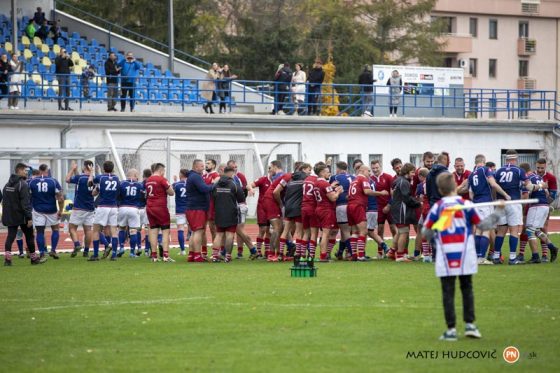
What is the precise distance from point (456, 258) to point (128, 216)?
1365 cm

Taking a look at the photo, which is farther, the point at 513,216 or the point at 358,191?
the point at 358,191

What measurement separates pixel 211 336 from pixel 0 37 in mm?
30929

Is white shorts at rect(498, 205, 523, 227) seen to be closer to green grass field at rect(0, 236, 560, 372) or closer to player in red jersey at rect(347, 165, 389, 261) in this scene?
green grass field at rect(0, 236, 560, 372)

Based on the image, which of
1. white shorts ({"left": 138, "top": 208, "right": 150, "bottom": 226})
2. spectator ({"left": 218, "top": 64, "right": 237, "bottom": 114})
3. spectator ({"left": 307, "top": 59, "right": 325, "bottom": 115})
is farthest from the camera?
spectator ({"left": 307, "top": 59, "right": 325, "bottom": 115})

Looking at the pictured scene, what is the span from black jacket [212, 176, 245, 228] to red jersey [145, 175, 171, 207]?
1.12m

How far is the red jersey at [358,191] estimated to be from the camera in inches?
908

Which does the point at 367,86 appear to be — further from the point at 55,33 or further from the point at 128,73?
the point at 55,33

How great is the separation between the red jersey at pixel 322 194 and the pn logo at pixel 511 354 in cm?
1107

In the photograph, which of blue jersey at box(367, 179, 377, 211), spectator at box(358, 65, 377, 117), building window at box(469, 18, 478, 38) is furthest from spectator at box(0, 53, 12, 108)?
building window at box(469, 18, 478, 38)

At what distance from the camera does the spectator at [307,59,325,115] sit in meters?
41.2

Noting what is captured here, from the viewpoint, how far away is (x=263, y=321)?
13.6 metres

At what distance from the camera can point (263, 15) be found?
214 feet

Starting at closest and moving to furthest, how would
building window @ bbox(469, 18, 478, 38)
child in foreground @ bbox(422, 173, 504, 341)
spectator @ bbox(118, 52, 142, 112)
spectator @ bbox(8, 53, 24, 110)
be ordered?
child in foreground @ bbox(422, 173, 504, 341) → spectator @ bbox(8, 53, 24, 110) → spectator @ bbox(118, 52, 142, 112) → building window @ bbox(469, 18, 478, 38)

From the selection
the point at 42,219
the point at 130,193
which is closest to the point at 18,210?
the point at 42,219
